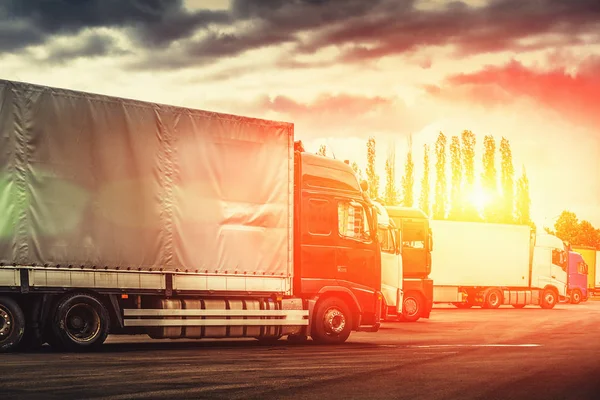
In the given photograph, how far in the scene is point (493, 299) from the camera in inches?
1567

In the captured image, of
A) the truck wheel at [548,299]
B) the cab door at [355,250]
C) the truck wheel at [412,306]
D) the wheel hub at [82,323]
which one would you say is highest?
the cab door at [355,250]

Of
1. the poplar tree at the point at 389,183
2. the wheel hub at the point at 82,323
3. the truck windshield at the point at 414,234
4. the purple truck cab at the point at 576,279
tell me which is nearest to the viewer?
the wheel hub at the point at 82,323

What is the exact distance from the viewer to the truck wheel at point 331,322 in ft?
57.9

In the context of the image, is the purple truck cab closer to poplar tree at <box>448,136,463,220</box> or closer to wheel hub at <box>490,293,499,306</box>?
wheel hub at <box>490,293,499,306</box>

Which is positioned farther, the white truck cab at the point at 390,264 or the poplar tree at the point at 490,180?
the poplar tree at the point at 490,180

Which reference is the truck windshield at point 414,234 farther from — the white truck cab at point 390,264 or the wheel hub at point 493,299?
the wheel hub at point 493,299

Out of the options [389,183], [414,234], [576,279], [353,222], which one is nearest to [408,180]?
[389,183]

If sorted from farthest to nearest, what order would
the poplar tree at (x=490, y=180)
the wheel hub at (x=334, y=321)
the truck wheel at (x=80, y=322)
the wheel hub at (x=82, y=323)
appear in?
the poplar tree at (x=490, y=180), the wheel hub at (x=334, y=321), the wheel hub at (x=82, y=323), the truck wheel at (x=80, y=322)

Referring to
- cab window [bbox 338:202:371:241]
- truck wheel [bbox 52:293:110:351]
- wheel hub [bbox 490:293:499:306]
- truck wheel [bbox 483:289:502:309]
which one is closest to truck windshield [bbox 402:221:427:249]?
truck wheel [bbox 483:289:502:309]

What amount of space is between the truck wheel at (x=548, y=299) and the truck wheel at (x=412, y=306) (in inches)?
591

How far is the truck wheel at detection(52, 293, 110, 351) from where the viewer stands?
14.5 meters

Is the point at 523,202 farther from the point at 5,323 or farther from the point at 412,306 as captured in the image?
the point at 5,323

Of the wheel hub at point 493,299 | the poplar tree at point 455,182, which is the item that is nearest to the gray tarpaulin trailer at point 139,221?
the wheel hub at point 493,299

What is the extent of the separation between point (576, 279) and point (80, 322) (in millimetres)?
36270
